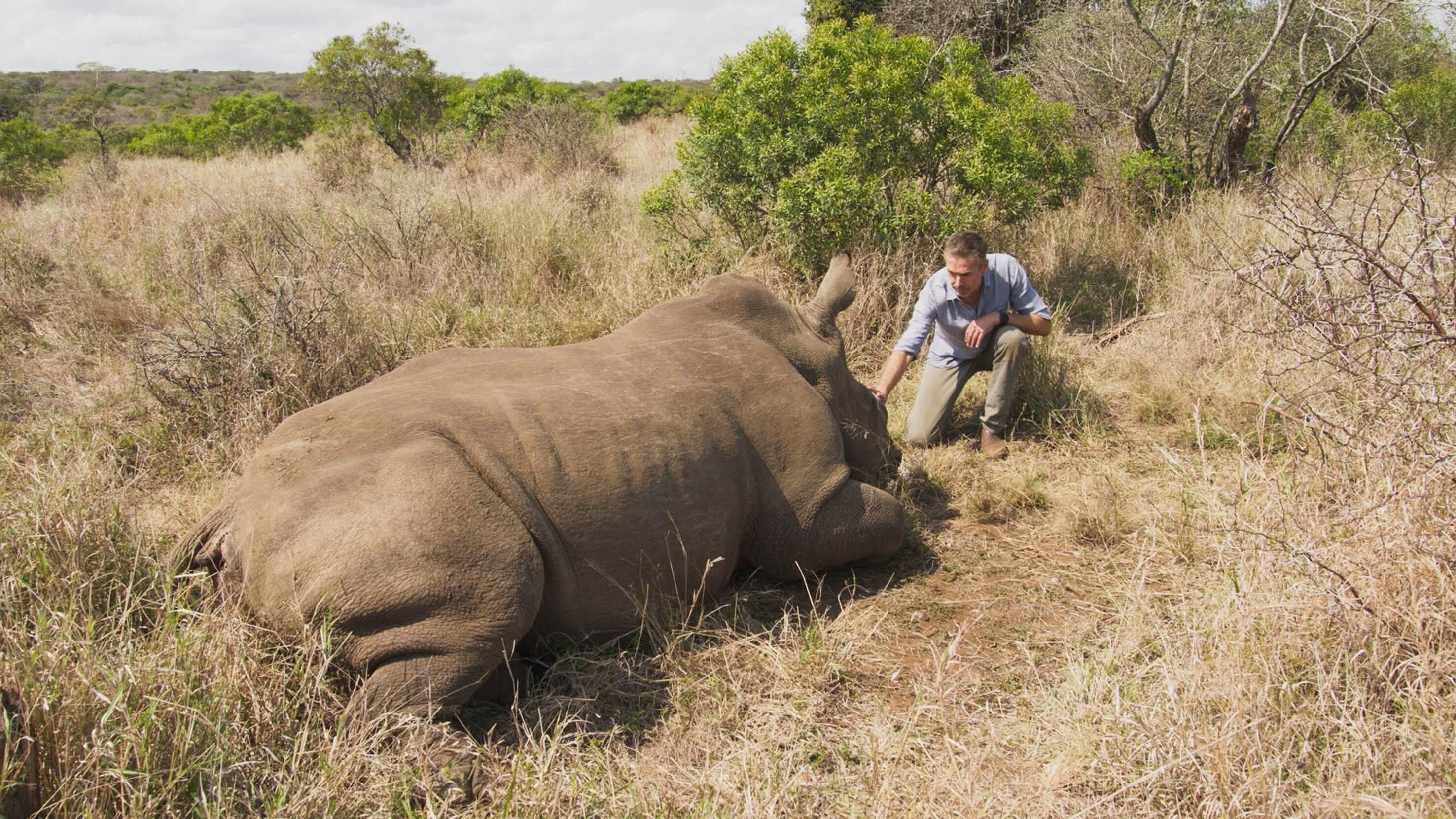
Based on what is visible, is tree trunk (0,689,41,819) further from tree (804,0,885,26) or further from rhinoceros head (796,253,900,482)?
tree (804,0,885,26)

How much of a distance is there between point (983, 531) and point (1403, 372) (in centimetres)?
186

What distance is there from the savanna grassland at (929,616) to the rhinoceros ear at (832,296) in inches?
40.9

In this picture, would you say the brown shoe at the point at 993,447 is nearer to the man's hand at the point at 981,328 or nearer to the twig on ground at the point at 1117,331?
the man's hand at the point at 981,328

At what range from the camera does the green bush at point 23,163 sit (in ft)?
37.7

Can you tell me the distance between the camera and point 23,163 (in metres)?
11.7

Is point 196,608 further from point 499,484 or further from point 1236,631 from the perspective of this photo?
point 1236,631

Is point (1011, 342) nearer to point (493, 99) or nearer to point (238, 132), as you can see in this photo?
point (493, 99)

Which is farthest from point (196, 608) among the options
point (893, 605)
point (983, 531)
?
point (983, 531)

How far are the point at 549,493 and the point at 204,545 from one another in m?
1.13

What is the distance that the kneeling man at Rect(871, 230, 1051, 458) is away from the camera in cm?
554

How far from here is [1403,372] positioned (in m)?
3.24

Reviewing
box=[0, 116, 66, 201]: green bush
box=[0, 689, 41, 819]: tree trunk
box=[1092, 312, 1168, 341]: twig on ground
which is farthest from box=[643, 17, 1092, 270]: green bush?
box=[0, 116, 66, 201]: green bush

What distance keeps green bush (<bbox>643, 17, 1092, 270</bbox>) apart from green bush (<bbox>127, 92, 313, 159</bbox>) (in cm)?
1247

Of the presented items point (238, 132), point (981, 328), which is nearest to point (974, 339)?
point (981, 328)
